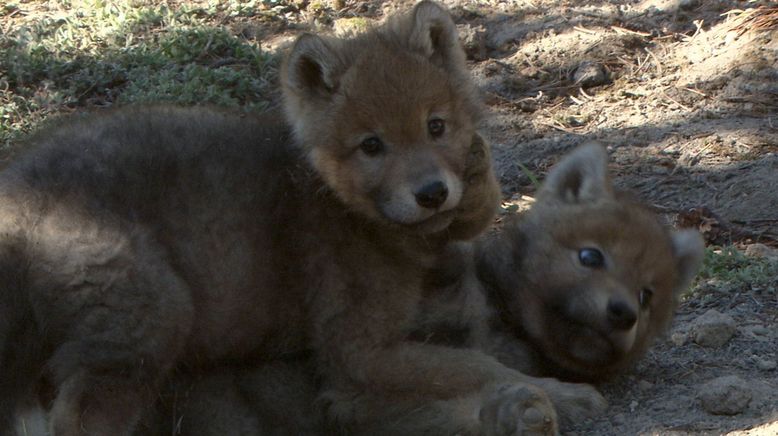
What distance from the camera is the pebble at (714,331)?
241 inches

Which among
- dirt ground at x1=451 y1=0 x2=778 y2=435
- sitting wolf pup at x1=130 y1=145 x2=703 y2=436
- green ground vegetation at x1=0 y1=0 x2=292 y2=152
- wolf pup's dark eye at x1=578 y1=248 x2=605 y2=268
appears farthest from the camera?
green ground vegetation at x1=0 y1=0 x2=292 y2=152

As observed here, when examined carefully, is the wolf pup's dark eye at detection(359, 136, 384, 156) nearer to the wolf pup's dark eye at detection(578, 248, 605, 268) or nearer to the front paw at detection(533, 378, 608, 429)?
the wolf pup's dark eye at detection(578, 248, 605, 268)

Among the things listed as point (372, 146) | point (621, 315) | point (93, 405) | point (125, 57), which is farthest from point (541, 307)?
point (125, 57)

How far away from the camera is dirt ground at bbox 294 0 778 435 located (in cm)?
754

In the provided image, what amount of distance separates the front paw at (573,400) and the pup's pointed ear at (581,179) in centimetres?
105

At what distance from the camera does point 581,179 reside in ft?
20.6

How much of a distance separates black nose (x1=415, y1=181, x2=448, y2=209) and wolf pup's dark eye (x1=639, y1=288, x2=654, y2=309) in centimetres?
114

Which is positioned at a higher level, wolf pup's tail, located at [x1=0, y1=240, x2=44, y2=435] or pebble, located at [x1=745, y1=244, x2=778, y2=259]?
wolf pup's tail, located at [x1=0, y1=240, x2=44, y2=435]

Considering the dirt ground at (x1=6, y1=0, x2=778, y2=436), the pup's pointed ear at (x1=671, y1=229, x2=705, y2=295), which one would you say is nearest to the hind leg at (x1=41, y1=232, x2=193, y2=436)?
the dirt ground at (x1=6, y1=0, x2=778, y2=436)

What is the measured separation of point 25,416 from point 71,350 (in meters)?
0.55

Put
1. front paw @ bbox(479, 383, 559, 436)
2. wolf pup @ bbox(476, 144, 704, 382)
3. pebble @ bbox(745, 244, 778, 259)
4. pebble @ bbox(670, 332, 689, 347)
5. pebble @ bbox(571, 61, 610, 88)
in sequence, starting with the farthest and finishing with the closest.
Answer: pebble @ bbox(571, 61, 610, 88)
pebble @ bbox(745, 244, 778, 259)
pebble @ bbox(670, 332, 689, 347)
wolf pup @ bbox(476, 144, 704, 382)
front paw @ bbox(479, 383, 559, 436)

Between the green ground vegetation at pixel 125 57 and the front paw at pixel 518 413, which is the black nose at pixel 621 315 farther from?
the green ground vegetation at pixel 125 57

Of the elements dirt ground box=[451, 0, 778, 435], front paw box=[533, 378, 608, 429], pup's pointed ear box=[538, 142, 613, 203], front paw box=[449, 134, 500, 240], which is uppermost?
front paw box=[449, 134, 500, 240]

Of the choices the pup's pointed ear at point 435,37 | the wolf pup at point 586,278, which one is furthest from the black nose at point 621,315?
the pup's pointed ear at point 435,37
